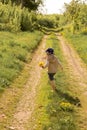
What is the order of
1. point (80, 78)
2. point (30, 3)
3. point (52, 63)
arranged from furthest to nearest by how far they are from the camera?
point (30, 3), point (80, 78), point (52, 63)

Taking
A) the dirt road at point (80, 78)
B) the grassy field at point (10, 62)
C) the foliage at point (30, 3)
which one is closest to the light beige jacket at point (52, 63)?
the dirt road at point (80, 78)

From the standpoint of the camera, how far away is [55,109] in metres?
10.7

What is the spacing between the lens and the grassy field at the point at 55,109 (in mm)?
9538

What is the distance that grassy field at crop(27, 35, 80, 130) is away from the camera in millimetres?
9538

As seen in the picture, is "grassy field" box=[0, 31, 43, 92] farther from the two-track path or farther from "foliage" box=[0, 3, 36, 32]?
"foliage" box=[0, 3, 36, 32]

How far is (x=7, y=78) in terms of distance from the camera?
14891 mm

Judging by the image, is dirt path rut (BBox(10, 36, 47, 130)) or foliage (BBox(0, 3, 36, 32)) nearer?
dirt path rut (BBox(10, 36, 47, 130))

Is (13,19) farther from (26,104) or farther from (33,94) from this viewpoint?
(26,104)

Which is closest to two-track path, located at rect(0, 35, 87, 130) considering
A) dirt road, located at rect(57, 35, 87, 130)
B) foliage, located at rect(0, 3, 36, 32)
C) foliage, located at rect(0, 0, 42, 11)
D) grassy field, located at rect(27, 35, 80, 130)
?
dirt road, located at rect(57, 35, 87, 130)

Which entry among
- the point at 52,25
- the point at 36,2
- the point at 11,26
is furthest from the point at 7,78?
the point at 52,25

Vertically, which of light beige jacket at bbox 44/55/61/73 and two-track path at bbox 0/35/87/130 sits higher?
light beige jacket at bbox 44/55/61/73

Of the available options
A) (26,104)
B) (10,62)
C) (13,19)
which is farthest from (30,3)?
(26,104)

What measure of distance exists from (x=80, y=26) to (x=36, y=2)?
24.7 m

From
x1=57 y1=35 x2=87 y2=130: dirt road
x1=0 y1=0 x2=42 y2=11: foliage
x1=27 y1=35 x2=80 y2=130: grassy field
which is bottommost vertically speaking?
x1=57 y1=35 x2=87 y2=130: dirt road
